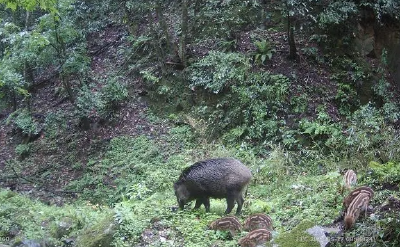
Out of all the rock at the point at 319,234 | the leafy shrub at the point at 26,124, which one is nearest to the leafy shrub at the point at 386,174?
the rock at the point at 319,234

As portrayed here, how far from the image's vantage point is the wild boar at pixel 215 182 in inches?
292

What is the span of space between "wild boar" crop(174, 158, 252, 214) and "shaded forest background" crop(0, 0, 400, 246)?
109 centimetres

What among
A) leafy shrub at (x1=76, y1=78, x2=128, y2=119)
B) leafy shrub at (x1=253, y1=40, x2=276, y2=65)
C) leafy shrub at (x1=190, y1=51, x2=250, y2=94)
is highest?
leafy shrub at (x1=253, y1=40, x2=276, y2=65)

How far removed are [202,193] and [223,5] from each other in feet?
35.1

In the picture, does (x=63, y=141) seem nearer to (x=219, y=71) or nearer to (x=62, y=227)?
(x=219, y=71)

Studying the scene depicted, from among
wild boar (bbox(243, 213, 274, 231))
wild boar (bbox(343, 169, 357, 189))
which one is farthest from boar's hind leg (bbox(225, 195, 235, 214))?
wild boar (bbox(343, 169, 357, 189))

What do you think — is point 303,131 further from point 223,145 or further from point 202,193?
point 202,193

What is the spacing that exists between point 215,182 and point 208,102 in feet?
22.9

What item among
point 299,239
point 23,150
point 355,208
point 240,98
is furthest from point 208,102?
point 299,239

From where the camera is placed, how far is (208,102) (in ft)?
46.7

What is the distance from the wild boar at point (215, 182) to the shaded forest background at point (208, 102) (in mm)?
1092

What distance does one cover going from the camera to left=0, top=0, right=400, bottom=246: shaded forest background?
11461 millimetres

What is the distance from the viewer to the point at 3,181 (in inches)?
550

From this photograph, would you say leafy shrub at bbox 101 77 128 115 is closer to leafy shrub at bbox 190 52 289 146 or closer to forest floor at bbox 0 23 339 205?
forest floor at bbox 0 23 339 205
